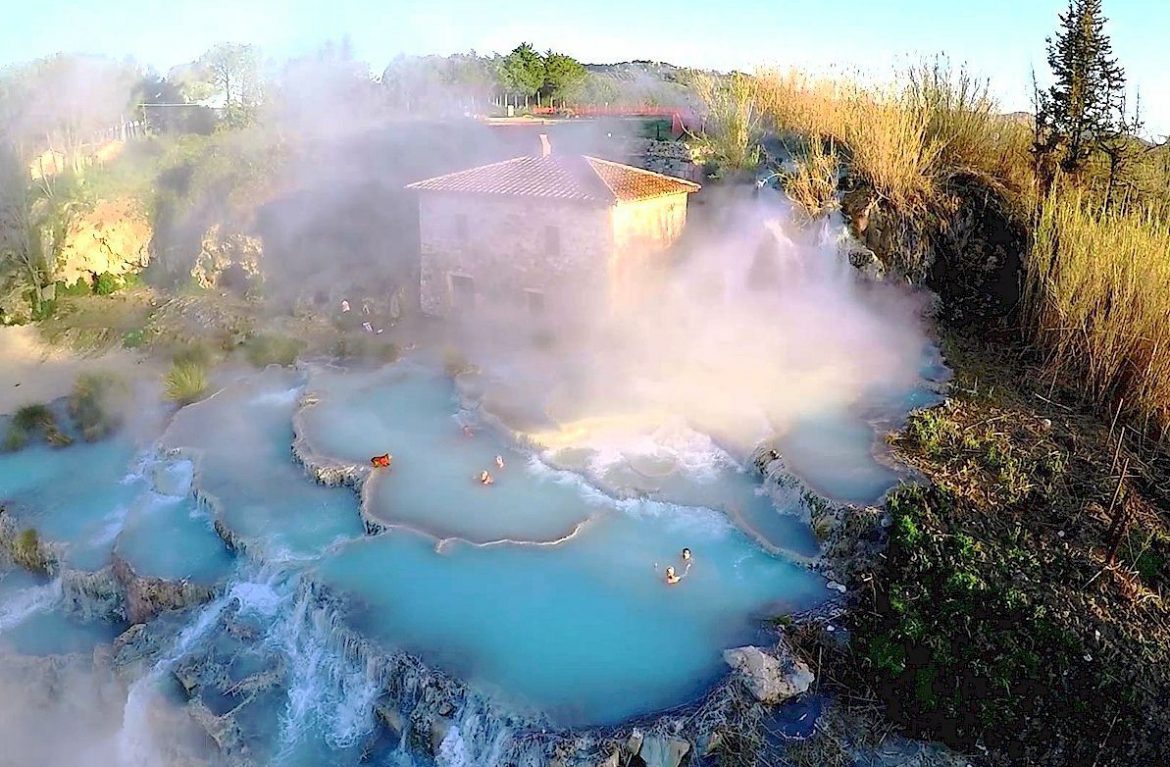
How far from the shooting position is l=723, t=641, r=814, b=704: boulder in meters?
8.55

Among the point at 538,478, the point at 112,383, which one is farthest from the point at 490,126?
the point at 538,478

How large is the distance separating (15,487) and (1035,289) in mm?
18041

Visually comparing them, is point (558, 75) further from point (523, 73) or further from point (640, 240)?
point (640, 240)

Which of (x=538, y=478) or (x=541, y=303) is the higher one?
(x=541, y=303)

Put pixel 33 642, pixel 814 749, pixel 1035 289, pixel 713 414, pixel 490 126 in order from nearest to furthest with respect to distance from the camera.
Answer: pixel 814 749, pixel 33 642, pixel 713 414, pixel 1035 289, pixel 490 126

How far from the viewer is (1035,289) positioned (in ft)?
50.8

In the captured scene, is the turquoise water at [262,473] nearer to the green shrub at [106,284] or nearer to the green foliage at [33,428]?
the green foliage at [33,428]

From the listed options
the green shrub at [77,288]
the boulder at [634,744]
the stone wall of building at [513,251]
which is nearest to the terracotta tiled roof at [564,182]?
the stone wall of building at [513,251]

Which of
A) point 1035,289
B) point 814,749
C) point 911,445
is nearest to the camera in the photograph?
point 814,749

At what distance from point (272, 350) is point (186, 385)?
204 centimetres

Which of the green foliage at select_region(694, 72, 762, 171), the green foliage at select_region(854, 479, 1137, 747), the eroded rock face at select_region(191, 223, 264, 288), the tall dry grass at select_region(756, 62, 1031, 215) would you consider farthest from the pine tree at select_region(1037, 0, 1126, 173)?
the eroded rock face at select_region(191, 223, 264, 288)

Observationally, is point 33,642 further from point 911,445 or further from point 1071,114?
point 1071,114

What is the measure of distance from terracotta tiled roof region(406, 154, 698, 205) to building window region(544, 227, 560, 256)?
74 cm

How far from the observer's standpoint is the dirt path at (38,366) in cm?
1814
